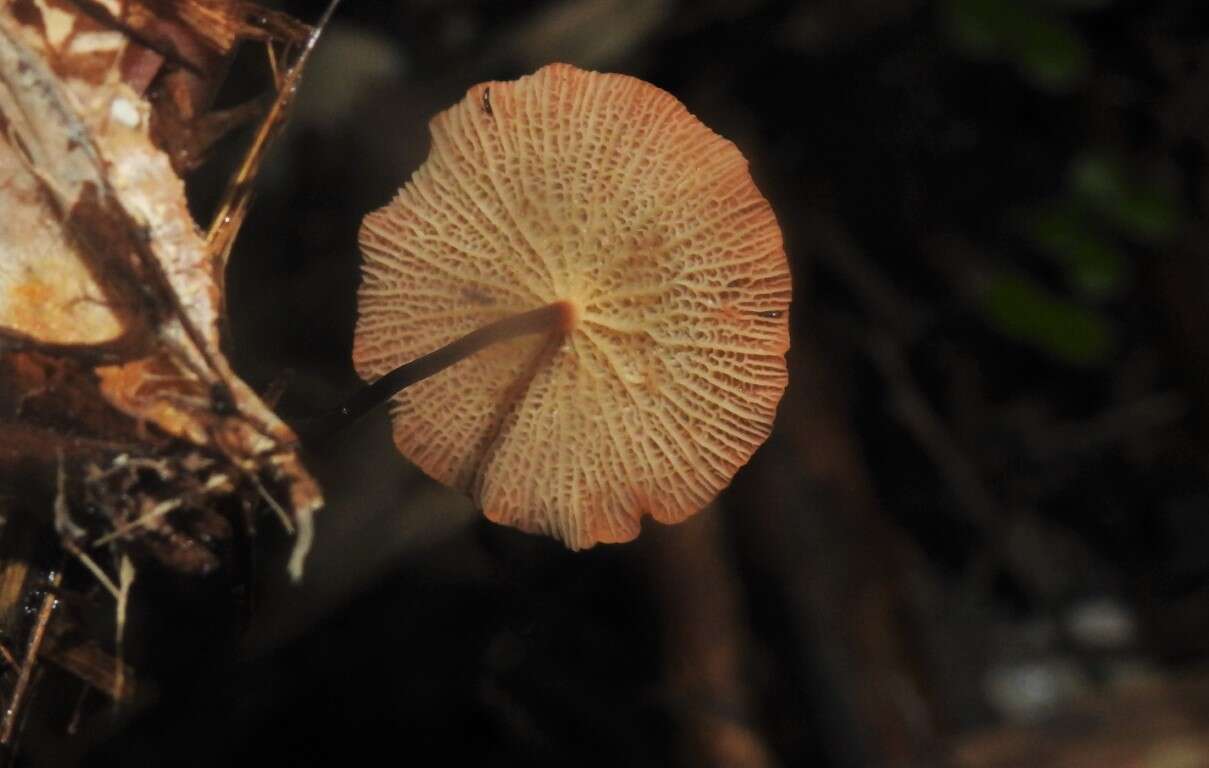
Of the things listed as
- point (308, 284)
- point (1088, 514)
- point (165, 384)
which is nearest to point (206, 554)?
point (165, 384)

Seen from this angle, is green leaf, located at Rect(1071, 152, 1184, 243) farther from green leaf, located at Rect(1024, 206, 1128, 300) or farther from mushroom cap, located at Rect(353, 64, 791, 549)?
mushroom cap, located at Rect(353, 64, 791, 549)

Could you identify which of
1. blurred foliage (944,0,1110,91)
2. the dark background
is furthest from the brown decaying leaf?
blurred foliage (944,0,1110,91)

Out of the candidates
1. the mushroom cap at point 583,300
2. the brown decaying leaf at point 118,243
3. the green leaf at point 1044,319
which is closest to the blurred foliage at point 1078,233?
the green leaf at point 1044,319

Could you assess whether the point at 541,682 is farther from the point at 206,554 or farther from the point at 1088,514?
the point at 1088,514

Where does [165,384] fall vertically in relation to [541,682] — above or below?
above

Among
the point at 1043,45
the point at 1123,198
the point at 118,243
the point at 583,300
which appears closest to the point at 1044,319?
the point at 1123,198

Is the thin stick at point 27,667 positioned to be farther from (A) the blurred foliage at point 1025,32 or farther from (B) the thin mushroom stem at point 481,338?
(A) the blurred foliage at point 1025,32
